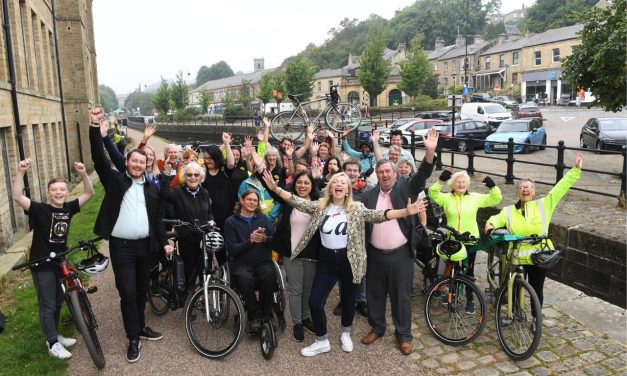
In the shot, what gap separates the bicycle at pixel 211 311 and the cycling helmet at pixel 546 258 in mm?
2888

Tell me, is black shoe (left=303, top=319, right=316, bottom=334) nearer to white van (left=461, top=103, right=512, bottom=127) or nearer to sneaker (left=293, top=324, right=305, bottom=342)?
sneaker (left=293, top=324, right=305, bottom=342)

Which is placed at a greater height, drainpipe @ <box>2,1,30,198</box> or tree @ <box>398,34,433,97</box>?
tree @ <box>398,34,433,97</box>

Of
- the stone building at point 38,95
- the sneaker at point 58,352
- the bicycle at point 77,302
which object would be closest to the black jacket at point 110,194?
the bicycle at point 77,302

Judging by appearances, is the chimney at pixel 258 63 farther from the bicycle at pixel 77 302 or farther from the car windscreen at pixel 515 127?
the bicycle at pixel 77 302

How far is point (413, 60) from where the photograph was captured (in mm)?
55875

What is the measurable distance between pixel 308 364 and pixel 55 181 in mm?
3030

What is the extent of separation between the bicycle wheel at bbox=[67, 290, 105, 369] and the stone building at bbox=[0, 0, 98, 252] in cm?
601

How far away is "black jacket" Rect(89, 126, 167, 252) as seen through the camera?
15.7 feet

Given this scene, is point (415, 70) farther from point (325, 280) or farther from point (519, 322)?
point (325, 280)

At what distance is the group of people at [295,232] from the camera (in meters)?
4.77

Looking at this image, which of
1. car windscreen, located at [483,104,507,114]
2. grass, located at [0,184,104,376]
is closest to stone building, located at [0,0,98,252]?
grass, located at [0,184,104,376]

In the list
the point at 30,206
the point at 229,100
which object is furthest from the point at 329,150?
the point at 229,100

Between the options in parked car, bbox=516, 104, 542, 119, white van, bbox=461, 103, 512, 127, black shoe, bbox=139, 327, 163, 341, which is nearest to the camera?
black shoe, bbox=139, 327, 163, 341

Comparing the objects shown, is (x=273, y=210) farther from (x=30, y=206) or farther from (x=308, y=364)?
(x=30, y=206)
